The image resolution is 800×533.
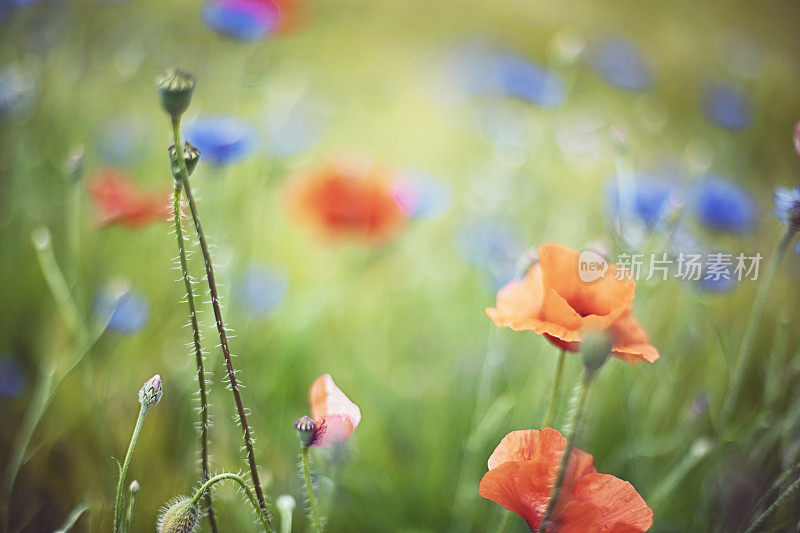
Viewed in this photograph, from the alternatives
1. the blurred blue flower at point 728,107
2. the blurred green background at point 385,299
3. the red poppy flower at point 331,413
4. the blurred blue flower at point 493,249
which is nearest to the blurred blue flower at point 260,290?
the blurred green background at point 385,299

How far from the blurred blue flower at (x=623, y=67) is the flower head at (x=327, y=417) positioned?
2.96 feet

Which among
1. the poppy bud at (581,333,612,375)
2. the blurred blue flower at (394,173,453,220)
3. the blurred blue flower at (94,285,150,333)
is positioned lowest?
the poppy bud at (581,333,612,375)

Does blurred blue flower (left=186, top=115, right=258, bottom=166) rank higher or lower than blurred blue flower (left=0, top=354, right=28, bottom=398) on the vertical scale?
higher

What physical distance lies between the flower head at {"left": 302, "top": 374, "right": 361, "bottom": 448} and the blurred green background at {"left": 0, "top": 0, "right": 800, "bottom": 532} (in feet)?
0.49

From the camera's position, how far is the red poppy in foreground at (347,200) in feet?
2.32

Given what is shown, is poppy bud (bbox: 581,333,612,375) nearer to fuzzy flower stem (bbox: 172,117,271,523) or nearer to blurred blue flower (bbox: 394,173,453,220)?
fuzzy flower stem (bbox: 172,117,271,523)

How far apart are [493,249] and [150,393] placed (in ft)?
1.59

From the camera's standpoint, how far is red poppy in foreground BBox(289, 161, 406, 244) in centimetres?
71

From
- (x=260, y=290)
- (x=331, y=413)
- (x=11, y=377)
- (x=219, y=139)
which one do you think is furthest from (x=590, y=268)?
(x=11, y=377)

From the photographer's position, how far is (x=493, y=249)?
0.72 m

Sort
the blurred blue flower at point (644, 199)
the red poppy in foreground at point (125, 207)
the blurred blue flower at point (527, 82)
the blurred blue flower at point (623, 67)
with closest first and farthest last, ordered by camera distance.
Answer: the red poppy in foreground at point (125, 207) → the blurred blue flower at point (644, 199) → the blurred blue flower at point (527, 82) → the blurred blue flower at point (623, 67)

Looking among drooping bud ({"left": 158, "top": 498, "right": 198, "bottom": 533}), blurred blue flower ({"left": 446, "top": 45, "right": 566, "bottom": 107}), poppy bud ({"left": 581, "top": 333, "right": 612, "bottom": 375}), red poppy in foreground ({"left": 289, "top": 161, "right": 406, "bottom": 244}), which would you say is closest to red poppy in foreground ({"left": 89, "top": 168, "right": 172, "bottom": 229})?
red poppy in foreground ({"left": 289, "top": 161, "right": 406, "bottom": 244})

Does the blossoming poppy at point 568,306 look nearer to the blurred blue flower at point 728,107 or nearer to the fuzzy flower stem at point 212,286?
the fuzzy flower stem at point 212,286

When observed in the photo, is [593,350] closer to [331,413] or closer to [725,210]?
[331,413]
